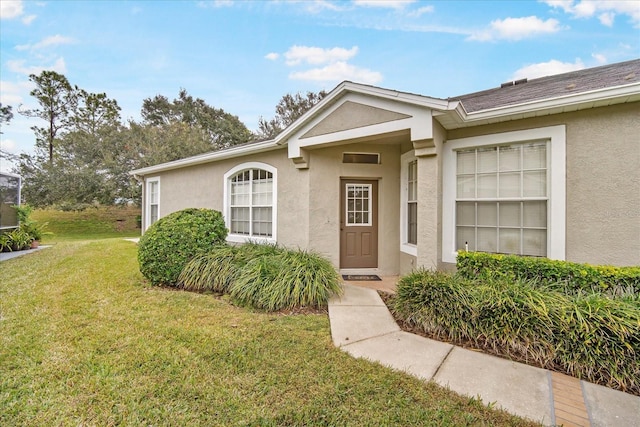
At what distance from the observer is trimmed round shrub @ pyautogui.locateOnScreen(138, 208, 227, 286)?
20.0ft

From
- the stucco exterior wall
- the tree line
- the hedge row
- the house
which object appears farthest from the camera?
the tree line

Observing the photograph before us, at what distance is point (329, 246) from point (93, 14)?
10730mm

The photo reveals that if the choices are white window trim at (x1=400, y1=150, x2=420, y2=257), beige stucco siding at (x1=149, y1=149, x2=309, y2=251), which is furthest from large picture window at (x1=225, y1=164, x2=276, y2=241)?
white window trim at (x1=400, y1=150, x2=420, y2=257)

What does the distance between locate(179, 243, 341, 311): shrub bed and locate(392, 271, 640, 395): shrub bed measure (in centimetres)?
155

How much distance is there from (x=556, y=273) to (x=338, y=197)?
4418mm

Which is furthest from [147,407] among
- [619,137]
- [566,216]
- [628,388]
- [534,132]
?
[619,137]

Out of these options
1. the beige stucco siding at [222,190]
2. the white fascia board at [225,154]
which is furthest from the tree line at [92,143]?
the beige stucco siding at [222,190]

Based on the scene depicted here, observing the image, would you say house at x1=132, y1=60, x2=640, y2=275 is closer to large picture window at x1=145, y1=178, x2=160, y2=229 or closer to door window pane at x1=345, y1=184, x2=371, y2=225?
door window pane at x1=345, y1=184, x2=371, y2=225

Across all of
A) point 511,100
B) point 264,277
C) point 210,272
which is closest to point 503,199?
point 511,100

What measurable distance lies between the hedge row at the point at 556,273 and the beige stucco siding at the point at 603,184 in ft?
2.13

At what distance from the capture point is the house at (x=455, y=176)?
14.3 ft

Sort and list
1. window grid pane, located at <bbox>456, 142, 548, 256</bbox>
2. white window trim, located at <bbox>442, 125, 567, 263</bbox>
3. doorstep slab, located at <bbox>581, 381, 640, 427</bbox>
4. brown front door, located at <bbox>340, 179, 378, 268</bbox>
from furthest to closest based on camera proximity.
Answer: brown front door, located at <bbox>340, 179, 378, 268</bbox> < window grid pane, located at <bbox>456, 142, 548, 256</bbox> < white window trim, located at <bbox>442, 125, 567, 263</bbox> < doorstep slab, located at <bbox>581, 381, 640, 427</bbox>

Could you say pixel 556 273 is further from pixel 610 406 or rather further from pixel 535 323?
pixel 610 406

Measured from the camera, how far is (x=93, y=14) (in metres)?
9.36
